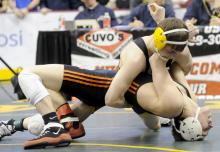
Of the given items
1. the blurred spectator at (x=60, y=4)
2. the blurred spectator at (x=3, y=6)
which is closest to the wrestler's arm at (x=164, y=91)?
the blurred spectator at (x=60, y=4)

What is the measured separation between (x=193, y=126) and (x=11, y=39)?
6.76 m

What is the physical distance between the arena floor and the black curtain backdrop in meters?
1.65

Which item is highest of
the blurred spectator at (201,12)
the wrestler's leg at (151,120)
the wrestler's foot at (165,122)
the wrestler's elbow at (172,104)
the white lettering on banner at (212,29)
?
the blurred spectator at (201,12)

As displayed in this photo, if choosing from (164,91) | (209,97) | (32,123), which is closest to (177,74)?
(164,91)

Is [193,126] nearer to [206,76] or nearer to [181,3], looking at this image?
[206,76]

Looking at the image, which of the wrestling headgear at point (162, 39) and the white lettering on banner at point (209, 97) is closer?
the wrestling headgear at point (162, 39)

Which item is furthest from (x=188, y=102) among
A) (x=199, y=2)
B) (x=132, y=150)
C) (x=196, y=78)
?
(x=199, y=2)

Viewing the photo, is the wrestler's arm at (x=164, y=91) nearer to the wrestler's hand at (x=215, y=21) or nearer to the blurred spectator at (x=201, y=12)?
the wrestler's hand at (x=215, y=21)

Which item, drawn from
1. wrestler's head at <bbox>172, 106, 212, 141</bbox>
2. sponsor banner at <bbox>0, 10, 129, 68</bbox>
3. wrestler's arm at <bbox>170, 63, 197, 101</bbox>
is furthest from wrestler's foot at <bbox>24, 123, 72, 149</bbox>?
sponsor banner at <bbox>0, 10, 129, 68</bbox>

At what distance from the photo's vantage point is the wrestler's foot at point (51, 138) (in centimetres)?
560

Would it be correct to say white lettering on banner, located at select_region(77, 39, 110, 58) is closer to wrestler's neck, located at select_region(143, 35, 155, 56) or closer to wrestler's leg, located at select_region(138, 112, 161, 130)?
wrestler's leg, located at select_region(138, 112, 161, 130)

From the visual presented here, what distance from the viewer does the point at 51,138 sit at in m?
5.61

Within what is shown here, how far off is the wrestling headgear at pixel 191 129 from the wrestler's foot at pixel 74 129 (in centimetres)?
83

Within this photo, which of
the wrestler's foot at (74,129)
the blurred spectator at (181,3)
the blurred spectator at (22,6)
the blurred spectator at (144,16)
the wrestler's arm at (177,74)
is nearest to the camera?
the wrestler's foot at (74,129)
